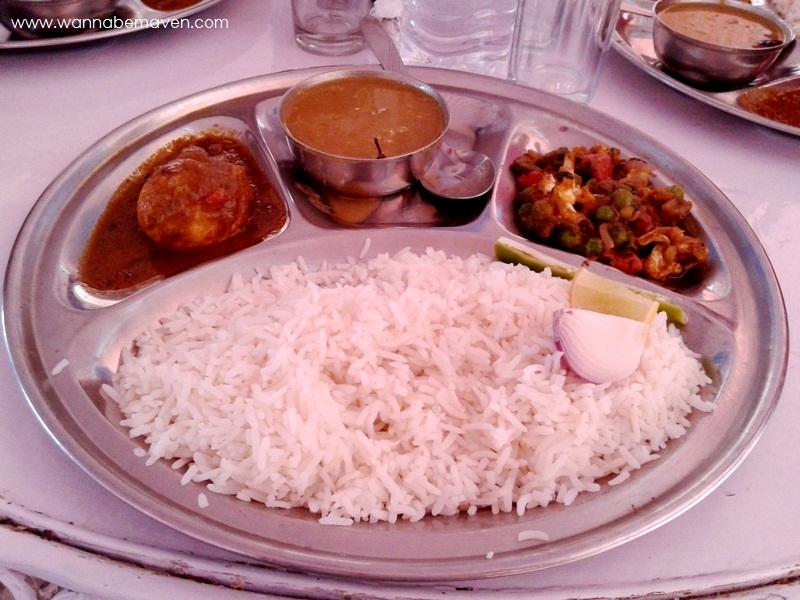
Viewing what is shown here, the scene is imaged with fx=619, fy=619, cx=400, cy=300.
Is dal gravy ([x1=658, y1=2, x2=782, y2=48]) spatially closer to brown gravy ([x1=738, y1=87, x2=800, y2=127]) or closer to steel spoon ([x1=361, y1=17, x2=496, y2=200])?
brown gravy ([x1=738, y1=87, x2=800, y2=127])

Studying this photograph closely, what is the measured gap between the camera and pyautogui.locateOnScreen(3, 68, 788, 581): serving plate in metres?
1.16

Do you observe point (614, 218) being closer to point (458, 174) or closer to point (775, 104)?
point (458, 174)

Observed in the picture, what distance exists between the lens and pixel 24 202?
194 centimetres

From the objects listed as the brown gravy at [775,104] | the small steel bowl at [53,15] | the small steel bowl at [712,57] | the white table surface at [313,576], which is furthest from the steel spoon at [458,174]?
the small steel bowl at [53,15]

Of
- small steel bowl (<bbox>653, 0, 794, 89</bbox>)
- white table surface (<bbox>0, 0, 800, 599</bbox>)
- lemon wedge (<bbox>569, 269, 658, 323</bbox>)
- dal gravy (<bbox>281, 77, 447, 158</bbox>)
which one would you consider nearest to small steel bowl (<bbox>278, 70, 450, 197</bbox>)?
dal gravy (<bbox>281, 77, 447, 158</bbox>)

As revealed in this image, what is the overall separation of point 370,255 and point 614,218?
31.0 inches

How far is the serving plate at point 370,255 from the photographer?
116 cm

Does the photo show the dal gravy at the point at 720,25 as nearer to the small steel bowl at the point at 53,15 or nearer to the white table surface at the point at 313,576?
the white table surface at the point at 313,576

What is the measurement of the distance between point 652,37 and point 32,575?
302cm

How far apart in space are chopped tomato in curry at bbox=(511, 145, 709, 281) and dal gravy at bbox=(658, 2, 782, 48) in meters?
0.91

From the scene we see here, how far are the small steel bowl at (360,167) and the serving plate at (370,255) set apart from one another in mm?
97

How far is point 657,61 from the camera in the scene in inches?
106

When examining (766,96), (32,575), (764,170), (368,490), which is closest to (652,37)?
(766,96)

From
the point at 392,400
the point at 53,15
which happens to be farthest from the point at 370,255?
the point at 53,15
